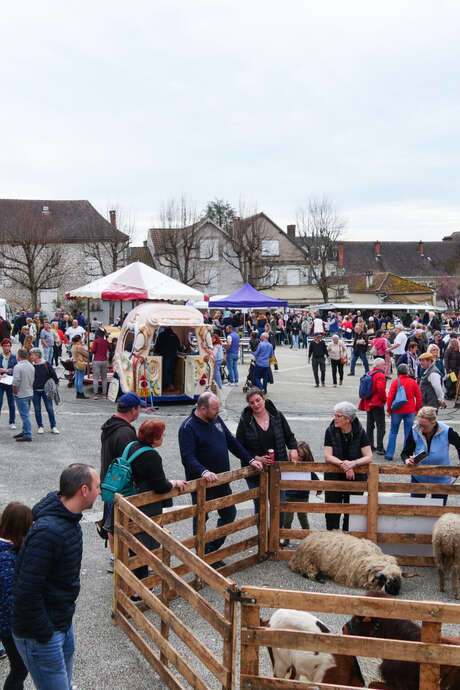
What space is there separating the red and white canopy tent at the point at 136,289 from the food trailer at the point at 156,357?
1398 mm

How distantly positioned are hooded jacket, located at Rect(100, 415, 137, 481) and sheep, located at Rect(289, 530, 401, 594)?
85.8 inches

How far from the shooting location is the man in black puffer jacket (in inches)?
135

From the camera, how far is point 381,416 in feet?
36.9

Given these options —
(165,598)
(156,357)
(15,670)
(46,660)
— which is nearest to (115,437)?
(165,598)

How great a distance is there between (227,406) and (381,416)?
5809 mm

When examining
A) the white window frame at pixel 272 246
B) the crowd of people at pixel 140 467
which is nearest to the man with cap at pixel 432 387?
the crowd of people at pixel 140 467

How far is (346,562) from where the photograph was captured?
630 cm

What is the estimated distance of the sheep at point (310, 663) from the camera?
4.05 m

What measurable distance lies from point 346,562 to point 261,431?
5.47 feet

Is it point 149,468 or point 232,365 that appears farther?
point 232,365

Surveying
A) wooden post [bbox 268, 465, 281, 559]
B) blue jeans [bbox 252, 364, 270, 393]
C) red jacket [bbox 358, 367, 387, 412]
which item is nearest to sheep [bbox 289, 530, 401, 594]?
wooden post [bbox 268, 465, 281, 559]

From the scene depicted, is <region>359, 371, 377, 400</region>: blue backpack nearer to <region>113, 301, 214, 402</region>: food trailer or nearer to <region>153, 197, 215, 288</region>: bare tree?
<region>113, 301, 214, 402</region>: food trailer

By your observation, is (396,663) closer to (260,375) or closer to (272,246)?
(260,375)

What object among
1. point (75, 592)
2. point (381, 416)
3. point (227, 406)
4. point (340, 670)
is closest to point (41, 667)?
point (75, 592)
